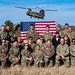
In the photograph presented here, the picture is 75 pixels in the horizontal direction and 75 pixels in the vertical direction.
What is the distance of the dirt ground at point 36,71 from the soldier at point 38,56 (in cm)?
45

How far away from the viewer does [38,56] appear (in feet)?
57.6

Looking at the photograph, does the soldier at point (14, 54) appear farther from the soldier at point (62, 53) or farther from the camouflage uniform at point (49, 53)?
the soldier at point (62, 53)

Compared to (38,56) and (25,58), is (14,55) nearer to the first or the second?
(25,58)

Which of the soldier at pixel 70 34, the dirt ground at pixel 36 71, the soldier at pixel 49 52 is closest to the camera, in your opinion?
the dirt ground at pixel 36 71

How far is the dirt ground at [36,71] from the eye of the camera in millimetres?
16078

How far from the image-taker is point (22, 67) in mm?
17391

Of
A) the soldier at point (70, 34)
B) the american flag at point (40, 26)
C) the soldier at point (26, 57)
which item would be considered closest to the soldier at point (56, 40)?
the soldier at point (70, 34)

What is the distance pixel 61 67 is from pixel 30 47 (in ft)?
6.48

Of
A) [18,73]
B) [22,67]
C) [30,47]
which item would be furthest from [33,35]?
[18,73]

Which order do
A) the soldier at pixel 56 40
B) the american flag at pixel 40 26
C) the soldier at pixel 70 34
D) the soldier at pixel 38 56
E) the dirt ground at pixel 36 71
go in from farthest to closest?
the american flag at pixel 40 26, the soldier at pixel 70 34, the soldier at pixel 56 40, the soldier at pixel 38 56, the dirt ground at pixel 36 71

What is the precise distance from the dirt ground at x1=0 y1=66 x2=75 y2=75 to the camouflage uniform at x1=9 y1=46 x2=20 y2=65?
0.45 meters

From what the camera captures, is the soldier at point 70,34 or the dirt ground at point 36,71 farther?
the soldier at point 70,34

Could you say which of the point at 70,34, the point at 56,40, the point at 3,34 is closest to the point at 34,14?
the point at 70,34

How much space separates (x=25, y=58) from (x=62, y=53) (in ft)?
6.41
